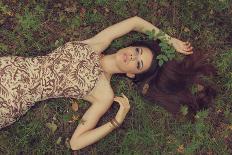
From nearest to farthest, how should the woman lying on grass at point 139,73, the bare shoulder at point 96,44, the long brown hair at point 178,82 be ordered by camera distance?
the woman lying on grass at point 139,73
the long brown hair at point 178,82
the bare shoulder at point 96,44

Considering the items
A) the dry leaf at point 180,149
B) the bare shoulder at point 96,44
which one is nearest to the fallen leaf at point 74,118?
the bare shoulder at point 96,44

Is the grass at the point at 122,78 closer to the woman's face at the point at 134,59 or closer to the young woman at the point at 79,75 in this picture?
the young woman at the point at 79,75

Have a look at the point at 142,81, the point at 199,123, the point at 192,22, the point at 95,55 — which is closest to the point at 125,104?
the point at 142,81

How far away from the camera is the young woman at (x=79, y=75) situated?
21.7 ft

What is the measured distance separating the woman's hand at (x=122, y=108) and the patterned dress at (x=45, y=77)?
67 cm

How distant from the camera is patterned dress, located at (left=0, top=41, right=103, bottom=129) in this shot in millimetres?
6586

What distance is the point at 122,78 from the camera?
8086 mm

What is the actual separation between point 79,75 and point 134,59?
3.30 ft

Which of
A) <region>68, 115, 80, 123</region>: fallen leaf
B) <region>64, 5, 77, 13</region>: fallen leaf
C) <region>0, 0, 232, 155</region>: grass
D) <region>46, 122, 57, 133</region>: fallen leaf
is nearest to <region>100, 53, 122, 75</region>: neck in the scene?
<region>0, 0, 232, 155</region>: grass

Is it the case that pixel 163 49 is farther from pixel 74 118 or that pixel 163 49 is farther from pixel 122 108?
pixel 74 118

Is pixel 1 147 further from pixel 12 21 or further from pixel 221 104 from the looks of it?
pixel 221 104

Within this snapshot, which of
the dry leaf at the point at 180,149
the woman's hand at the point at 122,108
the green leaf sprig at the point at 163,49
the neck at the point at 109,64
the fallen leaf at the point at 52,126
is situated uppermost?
the green leaf sprig at the point at 163,49

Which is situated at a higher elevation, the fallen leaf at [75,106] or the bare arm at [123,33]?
the bare arm at [123,33]

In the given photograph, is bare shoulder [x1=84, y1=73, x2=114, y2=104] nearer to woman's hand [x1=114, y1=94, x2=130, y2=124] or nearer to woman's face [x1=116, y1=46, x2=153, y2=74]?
woman's hand [x1=114, y1=94, x2=130, y2=124]
